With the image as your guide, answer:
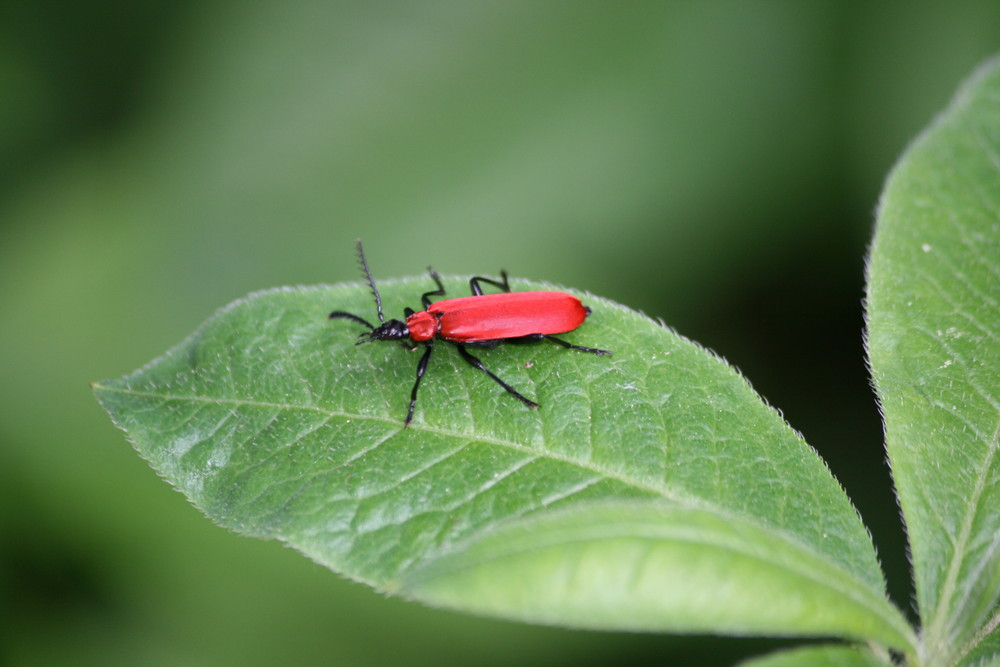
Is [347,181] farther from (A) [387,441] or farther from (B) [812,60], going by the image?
(A) [387,441]

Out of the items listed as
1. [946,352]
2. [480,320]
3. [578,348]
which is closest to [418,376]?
[578,348]

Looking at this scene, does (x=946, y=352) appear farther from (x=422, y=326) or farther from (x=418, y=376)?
(x=422, y=326)

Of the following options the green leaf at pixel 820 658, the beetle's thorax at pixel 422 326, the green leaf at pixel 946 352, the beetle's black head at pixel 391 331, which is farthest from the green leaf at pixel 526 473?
the beetle's thorax at pixel 422 326

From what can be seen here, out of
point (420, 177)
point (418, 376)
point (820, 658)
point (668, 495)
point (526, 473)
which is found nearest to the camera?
point (820, 658)

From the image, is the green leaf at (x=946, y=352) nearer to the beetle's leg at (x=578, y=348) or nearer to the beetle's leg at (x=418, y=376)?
the beetle's leg at (x=578, y=348)

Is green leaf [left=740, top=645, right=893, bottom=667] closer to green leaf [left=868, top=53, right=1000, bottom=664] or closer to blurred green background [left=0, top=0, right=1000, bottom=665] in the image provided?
green leaf [left=868, top=53, right=1000, bottom=664]

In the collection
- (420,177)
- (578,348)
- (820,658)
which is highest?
(420,177)

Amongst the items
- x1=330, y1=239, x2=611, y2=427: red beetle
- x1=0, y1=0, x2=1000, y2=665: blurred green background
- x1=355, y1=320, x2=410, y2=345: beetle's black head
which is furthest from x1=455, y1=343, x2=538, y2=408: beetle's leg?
x1=0, y1=0, x2=1000, y2=665: blurred green background
